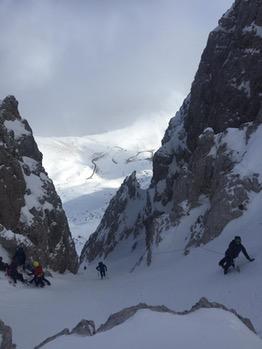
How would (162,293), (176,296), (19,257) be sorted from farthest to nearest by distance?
(19,257), (162,293), (176,296)

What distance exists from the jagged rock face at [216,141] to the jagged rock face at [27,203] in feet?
27.8

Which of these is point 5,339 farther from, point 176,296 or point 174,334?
point 176,296

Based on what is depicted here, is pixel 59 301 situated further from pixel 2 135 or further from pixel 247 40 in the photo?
pixel 247 40

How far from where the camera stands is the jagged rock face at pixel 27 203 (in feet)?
138

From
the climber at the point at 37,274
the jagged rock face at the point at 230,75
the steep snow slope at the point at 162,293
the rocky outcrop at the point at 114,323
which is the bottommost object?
the climber at the point at 37,274

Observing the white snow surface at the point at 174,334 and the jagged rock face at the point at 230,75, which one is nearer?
the white snow surface at the point at 174,334

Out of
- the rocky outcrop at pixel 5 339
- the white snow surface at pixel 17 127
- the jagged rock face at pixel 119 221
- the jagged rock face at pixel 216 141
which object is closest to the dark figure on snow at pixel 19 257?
the jagged rock face at pixel 216 141

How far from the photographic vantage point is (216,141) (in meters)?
42.9

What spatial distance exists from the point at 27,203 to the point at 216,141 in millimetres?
16661

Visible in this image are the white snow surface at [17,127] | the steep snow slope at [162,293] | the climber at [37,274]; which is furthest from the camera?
the white snow surface at [17,127]

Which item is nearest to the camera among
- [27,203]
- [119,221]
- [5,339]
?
[5,339]

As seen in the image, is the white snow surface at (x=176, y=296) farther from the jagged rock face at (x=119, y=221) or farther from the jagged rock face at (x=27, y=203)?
the jagged rock face at (x=119, y=221)

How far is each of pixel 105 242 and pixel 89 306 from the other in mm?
51981

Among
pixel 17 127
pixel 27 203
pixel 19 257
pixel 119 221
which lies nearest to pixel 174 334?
pixel 19 257
